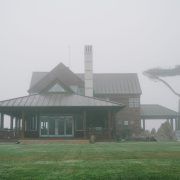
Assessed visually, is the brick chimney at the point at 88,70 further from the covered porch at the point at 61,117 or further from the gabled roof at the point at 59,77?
the covered porch at the point at 61,117

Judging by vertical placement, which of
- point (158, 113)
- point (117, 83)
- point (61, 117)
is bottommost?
point (61, 117)

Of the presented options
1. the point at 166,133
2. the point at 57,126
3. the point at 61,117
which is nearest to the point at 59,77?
the point at 61,117

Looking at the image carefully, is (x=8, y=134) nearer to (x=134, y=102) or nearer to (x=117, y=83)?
(x=134, y=102)

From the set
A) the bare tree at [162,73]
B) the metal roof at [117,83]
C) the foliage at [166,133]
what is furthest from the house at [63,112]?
the bare tree at [162,73]

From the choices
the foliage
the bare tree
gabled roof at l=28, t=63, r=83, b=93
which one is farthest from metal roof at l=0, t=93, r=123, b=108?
the bare tree

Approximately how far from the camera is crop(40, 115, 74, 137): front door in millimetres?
37656

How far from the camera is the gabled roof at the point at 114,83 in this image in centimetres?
5428

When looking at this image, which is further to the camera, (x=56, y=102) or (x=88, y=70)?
(x=88, y=70)

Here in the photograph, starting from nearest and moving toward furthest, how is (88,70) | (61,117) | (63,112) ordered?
(63,112) → (61,117) → (88,70)

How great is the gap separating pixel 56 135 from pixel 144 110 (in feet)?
74.0

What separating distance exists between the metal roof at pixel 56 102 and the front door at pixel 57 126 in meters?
1.94

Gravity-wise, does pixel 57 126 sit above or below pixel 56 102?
below

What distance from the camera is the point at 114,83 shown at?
184ft

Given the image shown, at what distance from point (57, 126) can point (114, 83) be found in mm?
20110
